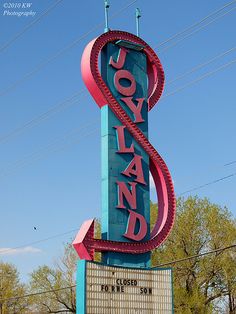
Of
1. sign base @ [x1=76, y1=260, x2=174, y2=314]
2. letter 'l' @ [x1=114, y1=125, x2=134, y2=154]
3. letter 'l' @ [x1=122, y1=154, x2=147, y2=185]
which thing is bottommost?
sign base @ [x1=76, y1=260, x2=174, y2=314]

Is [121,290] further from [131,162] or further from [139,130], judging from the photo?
[139,130]

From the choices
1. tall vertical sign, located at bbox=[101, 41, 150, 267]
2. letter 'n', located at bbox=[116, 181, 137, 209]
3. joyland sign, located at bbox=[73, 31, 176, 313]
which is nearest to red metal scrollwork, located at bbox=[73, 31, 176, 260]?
joyland sign, located at bbox=[73, 31, 176, 313]

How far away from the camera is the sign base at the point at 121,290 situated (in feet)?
56.2

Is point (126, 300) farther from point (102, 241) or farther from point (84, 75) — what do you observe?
point (84, 75)

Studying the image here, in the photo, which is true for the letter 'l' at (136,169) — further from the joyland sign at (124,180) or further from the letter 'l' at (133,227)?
the letter 'l' at (133,227)

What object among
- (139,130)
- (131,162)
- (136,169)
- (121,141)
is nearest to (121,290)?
(136,169)

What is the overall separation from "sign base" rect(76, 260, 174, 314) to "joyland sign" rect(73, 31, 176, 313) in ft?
0.09

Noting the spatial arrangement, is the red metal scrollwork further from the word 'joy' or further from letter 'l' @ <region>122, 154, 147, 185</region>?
letter 'l' @ <region>122, 154, 147, 185</region>

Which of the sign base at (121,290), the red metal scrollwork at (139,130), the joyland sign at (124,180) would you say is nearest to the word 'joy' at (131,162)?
the joyland sign at (124,180)

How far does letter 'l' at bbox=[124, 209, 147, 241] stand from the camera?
18438 mm

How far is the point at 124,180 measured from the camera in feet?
61.3

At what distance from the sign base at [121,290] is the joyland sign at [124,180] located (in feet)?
0.09

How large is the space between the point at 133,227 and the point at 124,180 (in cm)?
143

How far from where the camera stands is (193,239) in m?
39.1
